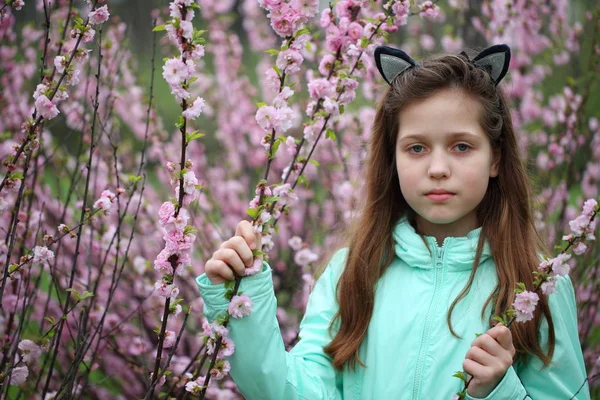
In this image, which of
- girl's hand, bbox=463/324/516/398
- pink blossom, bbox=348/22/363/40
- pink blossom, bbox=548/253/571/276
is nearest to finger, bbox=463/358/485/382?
girl's hand, bbox=463/324/516/398

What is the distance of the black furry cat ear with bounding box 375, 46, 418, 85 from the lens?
1824mm

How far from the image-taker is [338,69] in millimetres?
2047

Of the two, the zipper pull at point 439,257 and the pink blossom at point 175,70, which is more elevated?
the pink blossom at point 175,70

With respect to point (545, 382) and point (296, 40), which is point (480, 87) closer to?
point (296, 40)

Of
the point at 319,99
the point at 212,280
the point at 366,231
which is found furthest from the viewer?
the point at 319,99

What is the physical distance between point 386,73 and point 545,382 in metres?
0.88

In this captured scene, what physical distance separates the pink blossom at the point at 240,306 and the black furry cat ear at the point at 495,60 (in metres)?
0.89

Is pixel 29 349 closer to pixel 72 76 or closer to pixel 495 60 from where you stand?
pixel 72 76

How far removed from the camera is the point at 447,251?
172cm

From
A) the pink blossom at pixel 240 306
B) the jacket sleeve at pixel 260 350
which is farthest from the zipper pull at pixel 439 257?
the pink blossom at pixel 240 306

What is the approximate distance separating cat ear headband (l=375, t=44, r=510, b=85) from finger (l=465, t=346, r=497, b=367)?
743mm

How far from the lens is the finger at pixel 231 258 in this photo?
1.42 m

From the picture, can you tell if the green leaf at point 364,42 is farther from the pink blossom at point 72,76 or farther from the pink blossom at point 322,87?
the pink blossom at point 72,76

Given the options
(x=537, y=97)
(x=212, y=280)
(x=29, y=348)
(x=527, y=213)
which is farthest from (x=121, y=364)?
(x=537, y=97)
